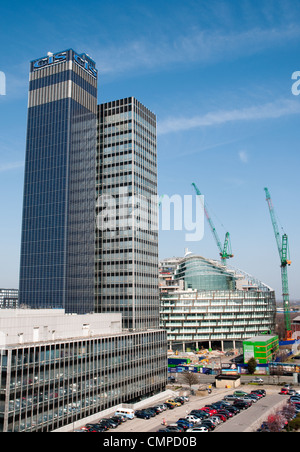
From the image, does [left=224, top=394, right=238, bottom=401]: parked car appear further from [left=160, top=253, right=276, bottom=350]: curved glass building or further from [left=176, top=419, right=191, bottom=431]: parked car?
[left=160, top=253, right=276, bottom=350]: curved glass building

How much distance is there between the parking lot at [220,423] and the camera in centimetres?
6662

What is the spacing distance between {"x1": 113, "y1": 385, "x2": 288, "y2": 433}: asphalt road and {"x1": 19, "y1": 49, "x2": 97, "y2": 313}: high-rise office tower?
163 feet

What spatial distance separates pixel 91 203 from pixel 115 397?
225ft

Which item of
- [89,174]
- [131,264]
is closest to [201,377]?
[131,264]

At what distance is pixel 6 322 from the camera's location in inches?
2530

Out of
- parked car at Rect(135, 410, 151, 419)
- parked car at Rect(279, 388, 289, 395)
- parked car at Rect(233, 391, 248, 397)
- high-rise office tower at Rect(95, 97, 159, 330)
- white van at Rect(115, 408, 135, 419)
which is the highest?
high-rise office tower at Rect(95, 97, 159, 330)

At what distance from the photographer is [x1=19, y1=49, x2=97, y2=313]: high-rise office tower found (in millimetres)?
121000

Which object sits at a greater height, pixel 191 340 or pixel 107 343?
pixel 107 343

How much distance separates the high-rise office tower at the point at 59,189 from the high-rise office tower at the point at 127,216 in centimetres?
404

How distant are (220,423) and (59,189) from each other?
3300 inches

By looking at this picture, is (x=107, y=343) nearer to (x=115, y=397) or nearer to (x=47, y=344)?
(x=115, y=397)

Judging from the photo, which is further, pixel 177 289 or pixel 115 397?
pixel 177 289

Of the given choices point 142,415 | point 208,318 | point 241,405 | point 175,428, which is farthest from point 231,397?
point 208,318

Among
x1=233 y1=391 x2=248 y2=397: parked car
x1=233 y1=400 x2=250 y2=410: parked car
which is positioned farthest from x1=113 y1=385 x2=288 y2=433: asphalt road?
x1=233 y1=391 x2=248 y2=397: parked car
